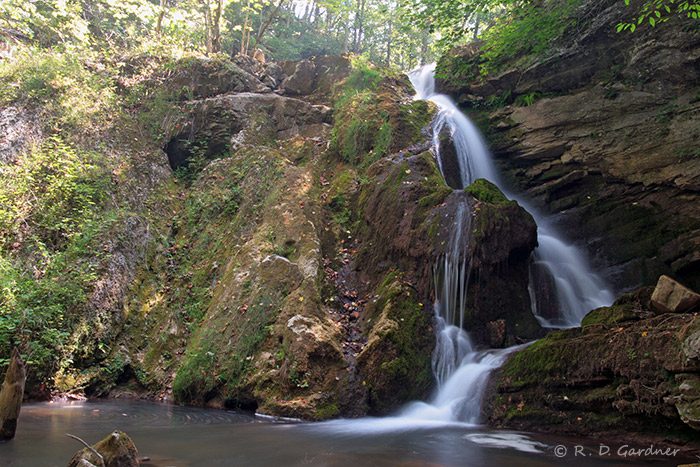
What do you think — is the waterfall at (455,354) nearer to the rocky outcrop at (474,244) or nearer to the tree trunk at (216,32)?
the rocky outcrop at (474,244)

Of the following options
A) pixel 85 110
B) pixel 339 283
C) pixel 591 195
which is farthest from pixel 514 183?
pixel 85 110

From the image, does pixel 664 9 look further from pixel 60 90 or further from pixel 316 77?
pixel 60 90

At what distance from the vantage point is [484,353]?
6.46 meters

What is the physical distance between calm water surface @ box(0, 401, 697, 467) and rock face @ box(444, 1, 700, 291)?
6817mm

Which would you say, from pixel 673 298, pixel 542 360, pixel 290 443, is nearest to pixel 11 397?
pixel 290 443

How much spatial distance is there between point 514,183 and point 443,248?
5935 millimetres

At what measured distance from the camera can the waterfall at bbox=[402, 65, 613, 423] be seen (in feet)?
19.4

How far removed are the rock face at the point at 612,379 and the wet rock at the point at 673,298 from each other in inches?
5.9

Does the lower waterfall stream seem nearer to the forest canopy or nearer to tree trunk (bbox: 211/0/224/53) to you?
the forest canopy

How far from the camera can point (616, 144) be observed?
10.3 meters

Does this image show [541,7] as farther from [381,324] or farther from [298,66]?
[381,324]

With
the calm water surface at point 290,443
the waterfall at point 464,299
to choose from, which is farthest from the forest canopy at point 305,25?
the calm water surface at point 290,443

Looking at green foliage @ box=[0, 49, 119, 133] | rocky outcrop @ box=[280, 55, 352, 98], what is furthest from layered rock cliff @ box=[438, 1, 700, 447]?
green foliage @ box=[0, 49, 119, 133]

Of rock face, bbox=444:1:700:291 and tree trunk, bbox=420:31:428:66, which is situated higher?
tree trunk, bbox=420:31:428:66
